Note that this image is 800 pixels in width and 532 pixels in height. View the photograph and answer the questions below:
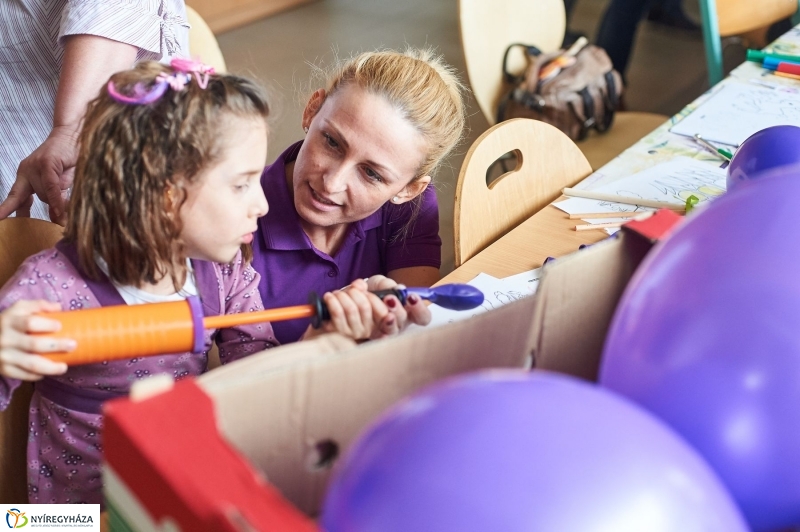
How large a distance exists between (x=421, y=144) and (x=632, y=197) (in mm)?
390

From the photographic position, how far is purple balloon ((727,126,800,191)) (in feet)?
3.43

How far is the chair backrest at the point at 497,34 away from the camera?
2020 mm

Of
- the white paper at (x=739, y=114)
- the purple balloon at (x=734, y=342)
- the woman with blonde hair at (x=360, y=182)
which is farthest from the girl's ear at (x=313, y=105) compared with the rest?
the purple balloon at (x=734, y=342)

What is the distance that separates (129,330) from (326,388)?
0.30 m

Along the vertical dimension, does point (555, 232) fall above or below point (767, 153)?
below

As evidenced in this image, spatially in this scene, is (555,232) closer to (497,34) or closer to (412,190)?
(412,190)

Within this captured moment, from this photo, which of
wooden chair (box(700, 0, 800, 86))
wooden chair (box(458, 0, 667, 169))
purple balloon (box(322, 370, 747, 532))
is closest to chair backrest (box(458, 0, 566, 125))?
wooden chair (box(458, 0, 667, 169))

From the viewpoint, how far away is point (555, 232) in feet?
4.37

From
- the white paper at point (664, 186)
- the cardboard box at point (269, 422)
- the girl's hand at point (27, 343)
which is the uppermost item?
the cardboard box at point (269, 422)

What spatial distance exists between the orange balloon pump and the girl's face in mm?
181

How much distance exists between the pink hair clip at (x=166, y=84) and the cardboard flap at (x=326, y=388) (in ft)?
1.41

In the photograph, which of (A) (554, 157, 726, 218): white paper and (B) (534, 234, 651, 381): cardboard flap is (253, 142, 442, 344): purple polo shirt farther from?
(B) (534, 234, 651, 381): cardboard flap

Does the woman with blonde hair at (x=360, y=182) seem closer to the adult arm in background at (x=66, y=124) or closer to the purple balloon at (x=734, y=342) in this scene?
the adult arm in background at (x=66, y=124)

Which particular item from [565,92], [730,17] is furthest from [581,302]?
[730,17]
